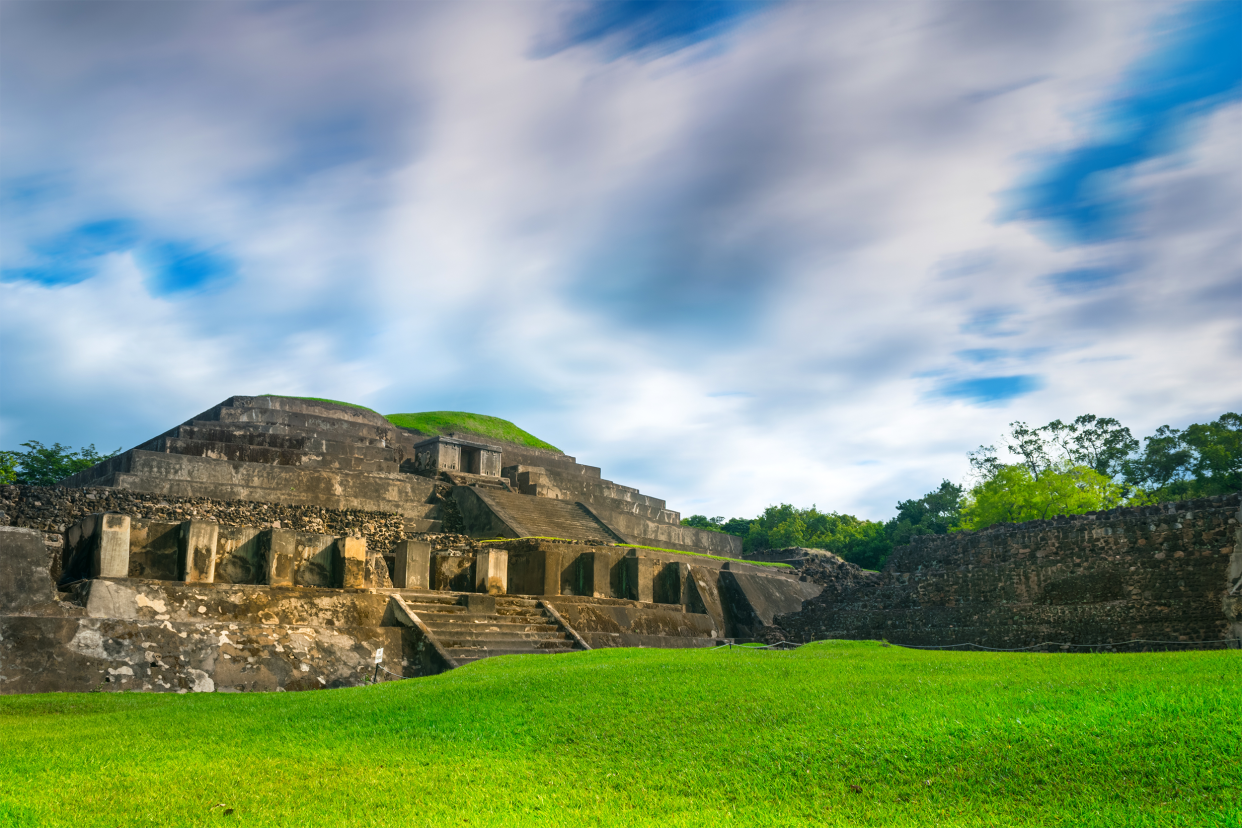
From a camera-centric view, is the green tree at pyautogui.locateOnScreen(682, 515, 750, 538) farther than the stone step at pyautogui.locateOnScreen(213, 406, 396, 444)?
Yes

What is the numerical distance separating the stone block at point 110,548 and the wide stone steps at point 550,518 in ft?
28.5

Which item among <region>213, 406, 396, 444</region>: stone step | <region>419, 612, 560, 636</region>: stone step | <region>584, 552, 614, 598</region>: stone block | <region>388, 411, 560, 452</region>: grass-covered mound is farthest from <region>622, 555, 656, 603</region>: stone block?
<region>388, 411, 560, 452</region>: grass-covered mound

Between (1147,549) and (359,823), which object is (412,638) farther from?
(1147,549)

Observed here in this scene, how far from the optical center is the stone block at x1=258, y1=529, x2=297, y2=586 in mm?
10938

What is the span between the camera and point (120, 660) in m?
8.45

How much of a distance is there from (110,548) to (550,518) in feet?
36.0

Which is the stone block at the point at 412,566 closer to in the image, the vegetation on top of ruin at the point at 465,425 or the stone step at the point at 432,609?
the stone step at the point at 432,609

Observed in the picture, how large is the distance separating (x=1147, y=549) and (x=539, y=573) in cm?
885

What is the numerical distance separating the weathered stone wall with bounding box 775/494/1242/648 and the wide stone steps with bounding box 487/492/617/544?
17.5 feet

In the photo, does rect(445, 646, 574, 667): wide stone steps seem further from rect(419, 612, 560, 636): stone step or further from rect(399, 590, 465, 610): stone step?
rect(399, 590, 465, 610): stone step

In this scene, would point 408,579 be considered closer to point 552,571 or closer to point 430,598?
point 430,598

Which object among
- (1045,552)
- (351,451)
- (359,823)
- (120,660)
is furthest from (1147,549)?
(351,451)

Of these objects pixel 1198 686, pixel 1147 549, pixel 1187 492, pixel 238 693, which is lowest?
pixel 238 693

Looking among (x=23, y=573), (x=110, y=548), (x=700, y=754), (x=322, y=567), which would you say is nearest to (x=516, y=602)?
(x=322, y=567)
